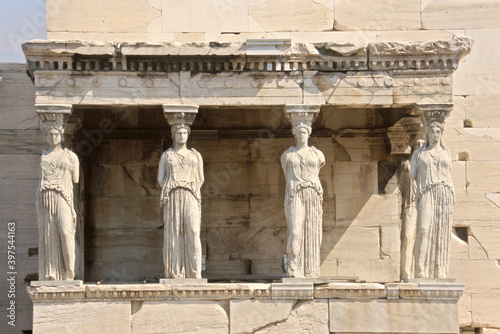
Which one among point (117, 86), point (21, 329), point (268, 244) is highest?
point (117, 86)

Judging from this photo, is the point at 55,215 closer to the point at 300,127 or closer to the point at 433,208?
the point at 300,127

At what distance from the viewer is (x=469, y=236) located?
18.9 meters

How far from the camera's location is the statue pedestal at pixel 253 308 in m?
16.5

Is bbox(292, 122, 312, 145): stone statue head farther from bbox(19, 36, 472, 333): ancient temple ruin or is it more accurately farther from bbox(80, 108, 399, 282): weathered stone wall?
bbox(80, 108, 399, 282): weathered stone wall

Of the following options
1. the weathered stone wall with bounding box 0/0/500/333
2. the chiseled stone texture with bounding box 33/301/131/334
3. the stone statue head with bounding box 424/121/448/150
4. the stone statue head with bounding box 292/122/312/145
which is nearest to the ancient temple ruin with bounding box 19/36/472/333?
the chiseled stone texture with bounding box 33/301/131/334

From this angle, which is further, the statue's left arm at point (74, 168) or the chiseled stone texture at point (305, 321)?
the statue's left arm at point (74, 168)

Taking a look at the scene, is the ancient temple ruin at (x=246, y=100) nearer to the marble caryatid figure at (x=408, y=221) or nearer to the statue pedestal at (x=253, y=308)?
the statue pedestal at (x=253, y=308)

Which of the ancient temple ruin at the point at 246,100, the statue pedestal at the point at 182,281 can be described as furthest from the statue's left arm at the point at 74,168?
the statue pedestal at the point at 182,281

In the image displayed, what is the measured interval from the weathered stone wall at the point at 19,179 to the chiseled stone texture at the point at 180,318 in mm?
3061

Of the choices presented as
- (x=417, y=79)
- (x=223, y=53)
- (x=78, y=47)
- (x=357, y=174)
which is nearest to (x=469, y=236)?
(x=357, y=174)

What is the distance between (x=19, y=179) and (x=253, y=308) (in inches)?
179

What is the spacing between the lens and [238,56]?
A: 16688 mm

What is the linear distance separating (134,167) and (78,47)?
292cm

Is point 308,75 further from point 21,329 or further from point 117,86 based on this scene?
point 21,329
